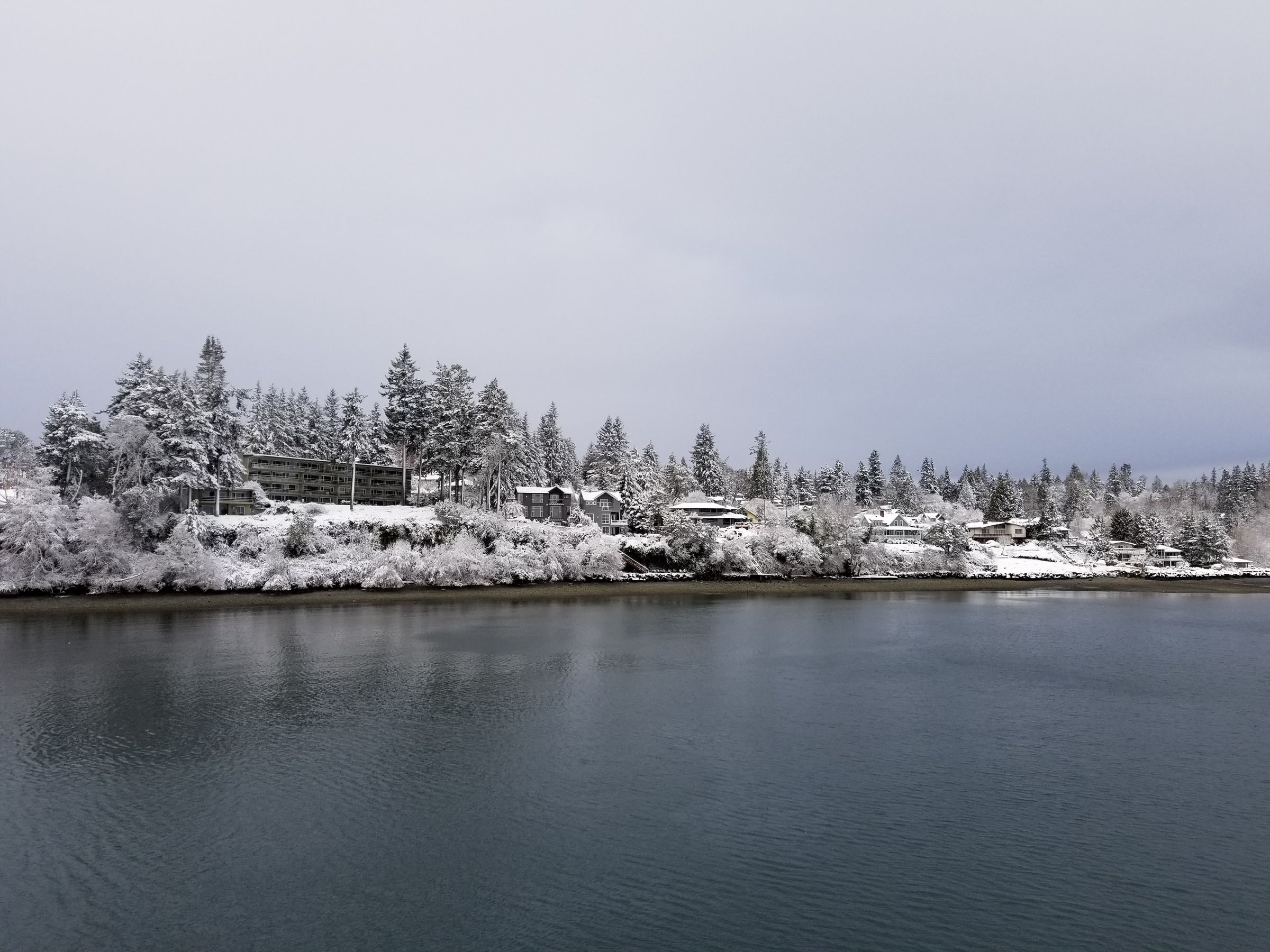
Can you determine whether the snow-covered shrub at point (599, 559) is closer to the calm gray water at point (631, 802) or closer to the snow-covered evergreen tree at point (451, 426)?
the snow-covered evergreen tree at point (451, 426)

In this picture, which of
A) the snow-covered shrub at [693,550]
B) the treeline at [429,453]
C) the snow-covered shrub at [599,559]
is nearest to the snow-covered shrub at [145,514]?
the treeline at [429,453]

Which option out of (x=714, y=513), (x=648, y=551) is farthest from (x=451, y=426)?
(x=714, y=513)

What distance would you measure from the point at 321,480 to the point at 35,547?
30.3m

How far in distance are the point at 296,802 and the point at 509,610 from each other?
1580 inches

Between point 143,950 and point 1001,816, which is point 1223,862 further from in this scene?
point 143,950

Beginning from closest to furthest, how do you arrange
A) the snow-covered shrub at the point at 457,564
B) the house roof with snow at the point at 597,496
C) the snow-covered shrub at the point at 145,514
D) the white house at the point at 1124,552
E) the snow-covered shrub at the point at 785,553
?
the snow-covered shrub at the point at 145,514, the snow-covered shrub at the point at 457,564, the snow-covered shrub at the point at 785,553, the house roof with snow at the point at 597,496, the white house at the point at 1124,552

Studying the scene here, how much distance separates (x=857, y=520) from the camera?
91.8m

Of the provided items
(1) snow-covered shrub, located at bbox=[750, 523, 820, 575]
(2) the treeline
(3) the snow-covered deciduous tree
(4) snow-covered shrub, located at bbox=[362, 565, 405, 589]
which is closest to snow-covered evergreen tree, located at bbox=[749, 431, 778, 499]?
(2) the treeline

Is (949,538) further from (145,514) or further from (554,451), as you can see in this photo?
(145,514)

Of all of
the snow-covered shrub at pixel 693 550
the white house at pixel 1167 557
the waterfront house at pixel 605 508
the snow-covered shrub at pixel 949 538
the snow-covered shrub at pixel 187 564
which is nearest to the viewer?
the snow-covered shrub at pixel 187 564

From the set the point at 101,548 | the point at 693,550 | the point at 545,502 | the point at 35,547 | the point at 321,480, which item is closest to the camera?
the point at 35,547

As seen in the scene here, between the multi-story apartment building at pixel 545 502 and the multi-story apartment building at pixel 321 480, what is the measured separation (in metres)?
14.6

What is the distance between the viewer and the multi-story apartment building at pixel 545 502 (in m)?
87.4

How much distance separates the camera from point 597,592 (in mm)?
70375
